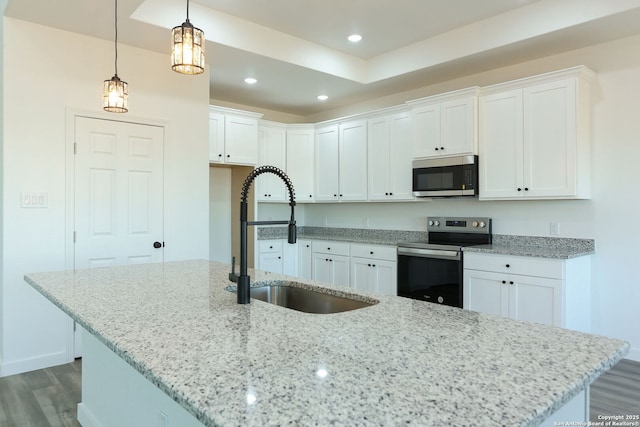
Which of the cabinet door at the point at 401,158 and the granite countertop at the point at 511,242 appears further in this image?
A: the cabinet door at the point at 401,158

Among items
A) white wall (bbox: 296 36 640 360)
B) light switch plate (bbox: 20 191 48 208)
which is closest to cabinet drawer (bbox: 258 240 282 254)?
light switch plate (bbox: 20 191 48 208)

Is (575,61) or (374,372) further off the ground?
(575,61)

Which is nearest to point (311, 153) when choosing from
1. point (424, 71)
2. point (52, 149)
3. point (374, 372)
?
point (424, 71)

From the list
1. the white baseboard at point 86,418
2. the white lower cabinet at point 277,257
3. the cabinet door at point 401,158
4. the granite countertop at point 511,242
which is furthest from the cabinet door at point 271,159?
the white baseboard at point 86,418

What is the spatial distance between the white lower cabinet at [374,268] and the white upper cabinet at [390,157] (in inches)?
25.3

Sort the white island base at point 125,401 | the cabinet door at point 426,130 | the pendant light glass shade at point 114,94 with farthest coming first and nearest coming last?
the cabinet door at point 426,130 → the pendant light glass shade at point 114,94 → the white island base at point 125,401

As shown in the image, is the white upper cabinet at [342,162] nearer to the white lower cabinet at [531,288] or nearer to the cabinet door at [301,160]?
the cabinet door at [301,160]

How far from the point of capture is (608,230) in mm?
3549

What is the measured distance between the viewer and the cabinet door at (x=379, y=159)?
4.85m

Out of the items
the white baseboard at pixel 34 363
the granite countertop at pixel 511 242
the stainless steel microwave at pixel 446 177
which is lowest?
the white baseboard at pixel 34 363

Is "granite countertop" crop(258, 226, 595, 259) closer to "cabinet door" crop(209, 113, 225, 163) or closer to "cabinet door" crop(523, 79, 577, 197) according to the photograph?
"cabinet door" crop(523, 79, 577, 197)

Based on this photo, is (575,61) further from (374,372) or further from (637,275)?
(374,372)

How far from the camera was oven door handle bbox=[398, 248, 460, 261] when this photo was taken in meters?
3.84

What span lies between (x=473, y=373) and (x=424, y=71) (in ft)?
12.7
